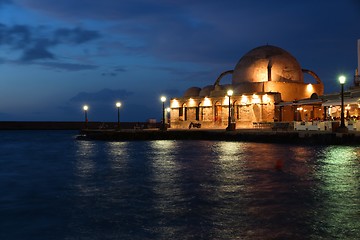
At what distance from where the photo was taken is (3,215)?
995 cm

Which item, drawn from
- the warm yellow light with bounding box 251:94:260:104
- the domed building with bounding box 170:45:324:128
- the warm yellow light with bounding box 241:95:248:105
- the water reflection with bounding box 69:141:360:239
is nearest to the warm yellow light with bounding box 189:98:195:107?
the domed building with bounding box 170:45:324:128

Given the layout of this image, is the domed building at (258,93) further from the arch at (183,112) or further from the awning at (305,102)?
the arch at (183,112)

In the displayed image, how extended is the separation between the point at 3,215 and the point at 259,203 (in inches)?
225

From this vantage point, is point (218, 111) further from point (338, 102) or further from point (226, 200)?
point (226, 200)

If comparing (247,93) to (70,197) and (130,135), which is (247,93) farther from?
(70,197)

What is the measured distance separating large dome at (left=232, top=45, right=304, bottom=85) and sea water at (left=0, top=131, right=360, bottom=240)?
3622 cm

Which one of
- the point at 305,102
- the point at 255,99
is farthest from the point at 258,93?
the point at 305,102

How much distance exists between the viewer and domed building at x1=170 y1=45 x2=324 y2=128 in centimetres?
5009

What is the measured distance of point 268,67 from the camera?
2088 inches

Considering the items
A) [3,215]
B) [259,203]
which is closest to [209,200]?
[259,203]

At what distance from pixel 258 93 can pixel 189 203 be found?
41.2 m

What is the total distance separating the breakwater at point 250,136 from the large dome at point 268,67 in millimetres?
15644

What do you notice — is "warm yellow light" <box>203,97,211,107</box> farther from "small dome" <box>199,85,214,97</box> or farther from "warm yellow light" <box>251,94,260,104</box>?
"warm yellow light" <box>251,94,260,104</box>

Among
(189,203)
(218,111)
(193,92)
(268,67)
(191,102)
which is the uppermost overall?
(268,67)
